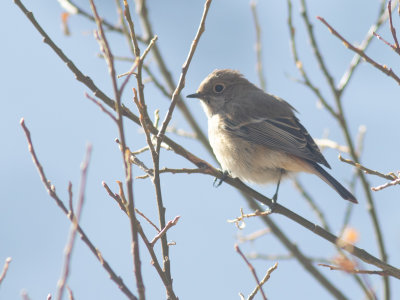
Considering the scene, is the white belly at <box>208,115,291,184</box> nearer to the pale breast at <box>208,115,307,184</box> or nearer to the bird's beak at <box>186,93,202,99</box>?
the pale breast at <box>208,115,307,184</box>

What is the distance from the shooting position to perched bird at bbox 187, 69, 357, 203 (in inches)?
203

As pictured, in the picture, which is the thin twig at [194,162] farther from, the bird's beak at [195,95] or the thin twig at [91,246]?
the bird's beak at [195,95]

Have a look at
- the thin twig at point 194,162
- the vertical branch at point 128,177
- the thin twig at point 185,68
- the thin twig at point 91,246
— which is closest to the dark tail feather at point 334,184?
the thin twig at point 194,162

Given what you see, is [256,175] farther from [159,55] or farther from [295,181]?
[159,55]

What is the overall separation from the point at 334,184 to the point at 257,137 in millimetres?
903

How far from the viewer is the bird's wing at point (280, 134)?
5.15m

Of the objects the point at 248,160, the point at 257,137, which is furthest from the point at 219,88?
the point at 248,160

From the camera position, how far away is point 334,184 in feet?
15.9

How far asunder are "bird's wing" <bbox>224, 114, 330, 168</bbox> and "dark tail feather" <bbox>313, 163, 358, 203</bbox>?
0.26 ft

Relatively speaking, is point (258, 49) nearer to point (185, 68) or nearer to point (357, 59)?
point (357, 59)

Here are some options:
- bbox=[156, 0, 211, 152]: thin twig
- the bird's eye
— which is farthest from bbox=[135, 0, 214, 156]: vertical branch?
bbox=[156, 0, 211, 152]: thin twig

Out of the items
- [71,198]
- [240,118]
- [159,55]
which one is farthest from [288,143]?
[71,198]

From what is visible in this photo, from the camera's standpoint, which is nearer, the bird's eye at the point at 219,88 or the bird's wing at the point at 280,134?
the bird's wing at the point at 280,134

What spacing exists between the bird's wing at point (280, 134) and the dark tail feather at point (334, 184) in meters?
0.08
